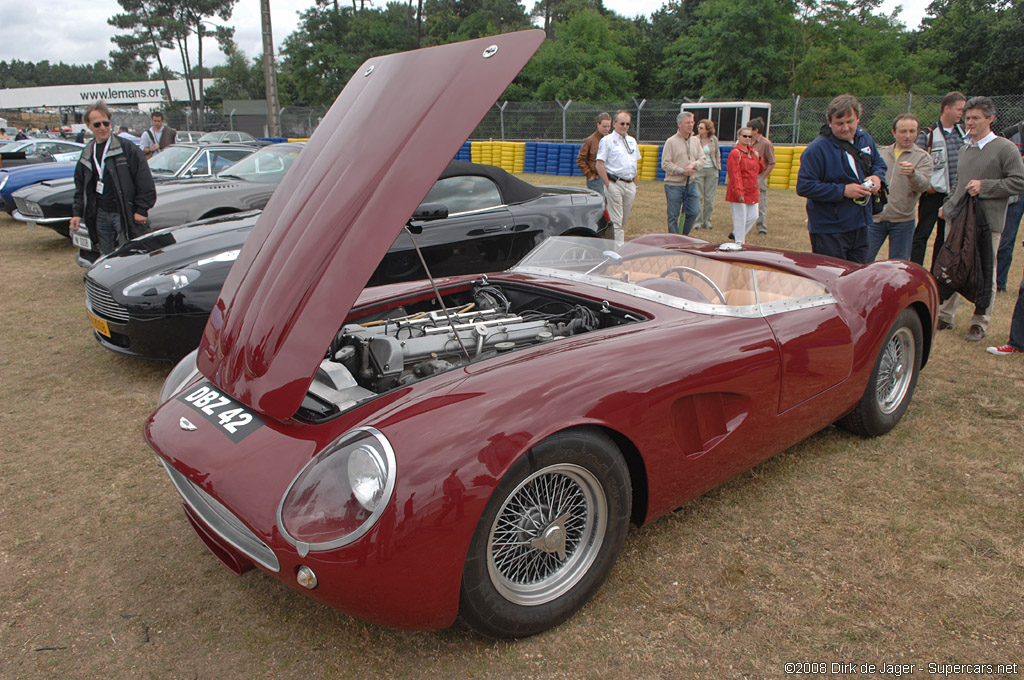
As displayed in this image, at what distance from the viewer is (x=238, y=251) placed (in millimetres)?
4461

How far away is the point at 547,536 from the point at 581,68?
40.2 m

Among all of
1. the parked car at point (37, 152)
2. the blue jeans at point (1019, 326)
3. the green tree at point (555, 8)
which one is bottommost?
the blue jeans at point (1019, 326)

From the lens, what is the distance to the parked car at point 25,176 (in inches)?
400

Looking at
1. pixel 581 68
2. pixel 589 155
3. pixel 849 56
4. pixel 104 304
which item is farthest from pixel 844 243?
pixel 581 68

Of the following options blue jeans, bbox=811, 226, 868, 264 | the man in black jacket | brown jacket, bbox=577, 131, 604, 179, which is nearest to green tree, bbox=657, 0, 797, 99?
brown jacket, bbox=577, 131, 604, 179

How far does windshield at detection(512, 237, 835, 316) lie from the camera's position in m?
2.71

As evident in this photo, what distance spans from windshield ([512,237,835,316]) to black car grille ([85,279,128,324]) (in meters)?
2.53

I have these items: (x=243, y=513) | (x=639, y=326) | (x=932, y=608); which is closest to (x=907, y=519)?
(x=932, y=608)

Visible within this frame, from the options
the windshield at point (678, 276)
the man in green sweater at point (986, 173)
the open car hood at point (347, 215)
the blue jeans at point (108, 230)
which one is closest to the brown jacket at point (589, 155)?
the man in green sweater at point (986, 173)

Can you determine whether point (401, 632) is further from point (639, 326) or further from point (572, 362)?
point (639, 326)

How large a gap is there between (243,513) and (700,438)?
152cm

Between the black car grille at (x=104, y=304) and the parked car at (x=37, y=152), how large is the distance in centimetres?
1242

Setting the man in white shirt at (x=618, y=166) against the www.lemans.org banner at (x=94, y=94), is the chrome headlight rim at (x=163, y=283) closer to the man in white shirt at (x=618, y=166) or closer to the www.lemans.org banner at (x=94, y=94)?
the man in white shirt at (x=618, y=166)

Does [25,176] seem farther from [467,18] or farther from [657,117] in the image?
[467,18]
